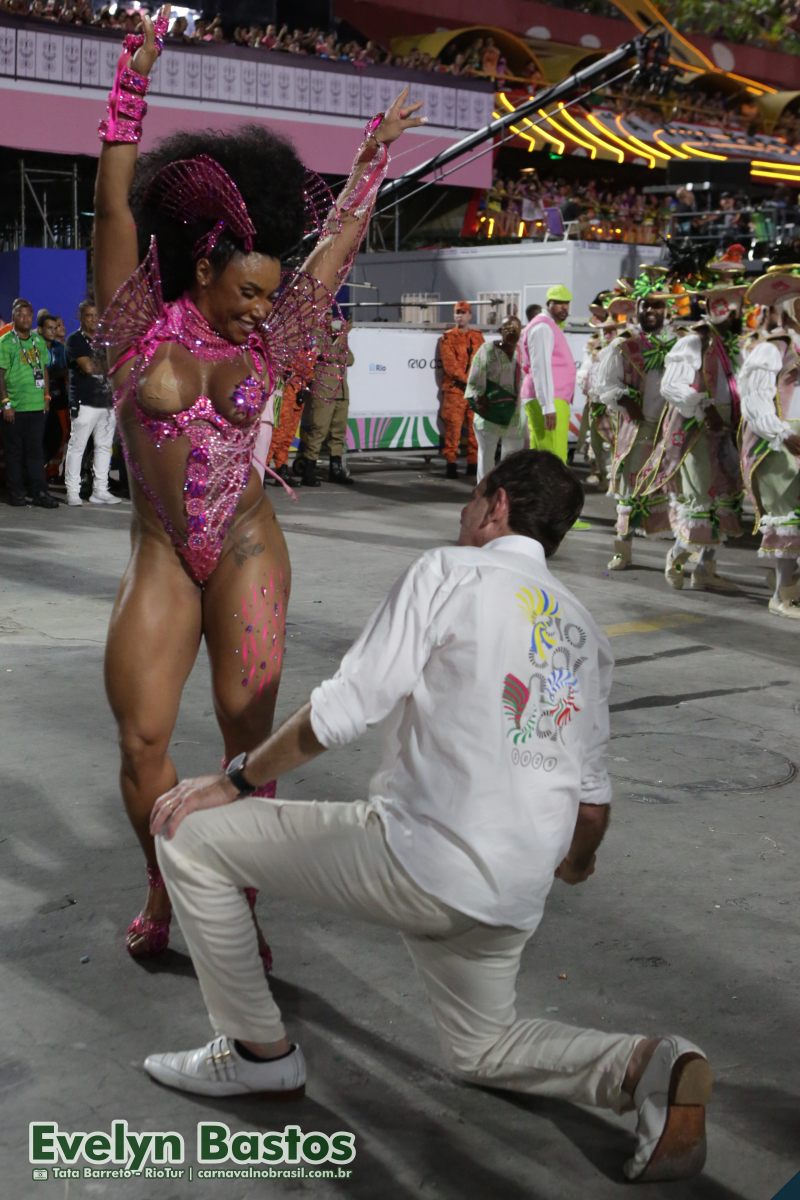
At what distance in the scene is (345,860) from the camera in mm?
2564

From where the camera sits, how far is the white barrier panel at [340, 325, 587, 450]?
16.3 metres

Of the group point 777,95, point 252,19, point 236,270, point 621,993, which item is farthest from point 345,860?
point 777,95

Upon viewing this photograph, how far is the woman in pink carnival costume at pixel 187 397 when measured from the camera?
10.4 feet

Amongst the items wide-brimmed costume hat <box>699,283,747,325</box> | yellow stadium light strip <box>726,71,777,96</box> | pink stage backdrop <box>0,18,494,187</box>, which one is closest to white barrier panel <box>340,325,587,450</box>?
pink stage backdrop <box>0,18,494,187</box>

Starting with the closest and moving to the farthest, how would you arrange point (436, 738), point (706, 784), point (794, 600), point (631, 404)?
1. point (436, 738)
2. point (706, 784)
3. point (794, 600)
4. point (631, 404)

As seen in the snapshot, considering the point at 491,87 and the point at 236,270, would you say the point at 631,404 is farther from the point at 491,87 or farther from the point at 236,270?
the point at 491,87

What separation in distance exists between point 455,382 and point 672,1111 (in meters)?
14.1

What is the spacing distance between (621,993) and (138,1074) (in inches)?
45.3

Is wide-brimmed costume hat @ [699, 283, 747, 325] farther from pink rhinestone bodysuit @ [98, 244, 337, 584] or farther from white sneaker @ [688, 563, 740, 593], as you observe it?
pink rhinestone bodysuit @ [98, 244, 337, 584]

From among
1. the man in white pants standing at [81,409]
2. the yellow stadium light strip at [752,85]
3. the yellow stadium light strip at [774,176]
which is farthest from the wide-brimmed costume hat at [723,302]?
the yellow stadium light strip at [752,85]

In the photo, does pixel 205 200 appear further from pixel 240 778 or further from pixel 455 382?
pixel 455 382

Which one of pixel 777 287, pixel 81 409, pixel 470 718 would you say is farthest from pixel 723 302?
pixel 470 718

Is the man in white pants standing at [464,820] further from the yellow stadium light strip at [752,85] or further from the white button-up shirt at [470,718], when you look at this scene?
the yellow stadium light strip at [752,85]

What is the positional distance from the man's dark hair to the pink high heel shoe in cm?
137
